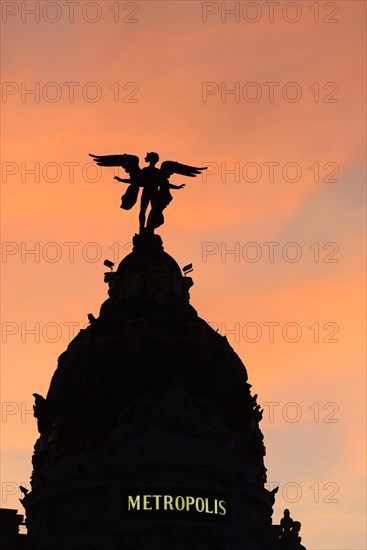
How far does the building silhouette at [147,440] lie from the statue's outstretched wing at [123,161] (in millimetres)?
5907

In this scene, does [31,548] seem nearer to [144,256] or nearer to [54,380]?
[54,380]

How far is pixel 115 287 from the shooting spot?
8431 cm

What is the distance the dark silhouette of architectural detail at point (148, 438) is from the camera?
75.8 metres

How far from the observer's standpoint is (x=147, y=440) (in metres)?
76.6

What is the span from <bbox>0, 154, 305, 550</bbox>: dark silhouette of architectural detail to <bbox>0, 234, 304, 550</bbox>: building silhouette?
0.05 metres

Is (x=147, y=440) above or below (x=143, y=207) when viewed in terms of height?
below

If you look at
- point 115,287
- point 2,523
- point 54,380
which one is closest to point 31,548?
point 2,523

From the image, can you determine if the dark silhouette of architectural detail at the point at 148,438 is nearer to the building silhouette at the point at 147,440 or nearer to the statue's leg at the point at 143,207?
the building silhouette at the point at 147,440

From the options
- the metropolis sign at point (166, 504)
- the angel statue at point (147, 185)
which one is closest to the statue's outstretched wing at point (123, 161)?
the angel statue at point (147, 185)

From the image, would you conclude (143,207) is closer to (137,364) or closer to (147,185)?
(147,185)

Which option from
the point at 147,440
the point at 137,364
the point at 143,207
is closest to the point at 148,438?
the point at 147,440

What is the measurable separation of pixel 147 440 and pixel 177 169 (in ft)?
56.4

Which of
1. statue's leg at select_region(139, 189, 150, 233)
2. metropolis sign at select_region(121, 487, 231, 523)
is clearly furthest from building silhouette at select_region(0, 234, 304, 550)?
statue's leg at select_region(139, 189, 150, 233)

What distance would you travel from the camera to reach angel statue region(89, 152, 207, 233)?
3415 inches
